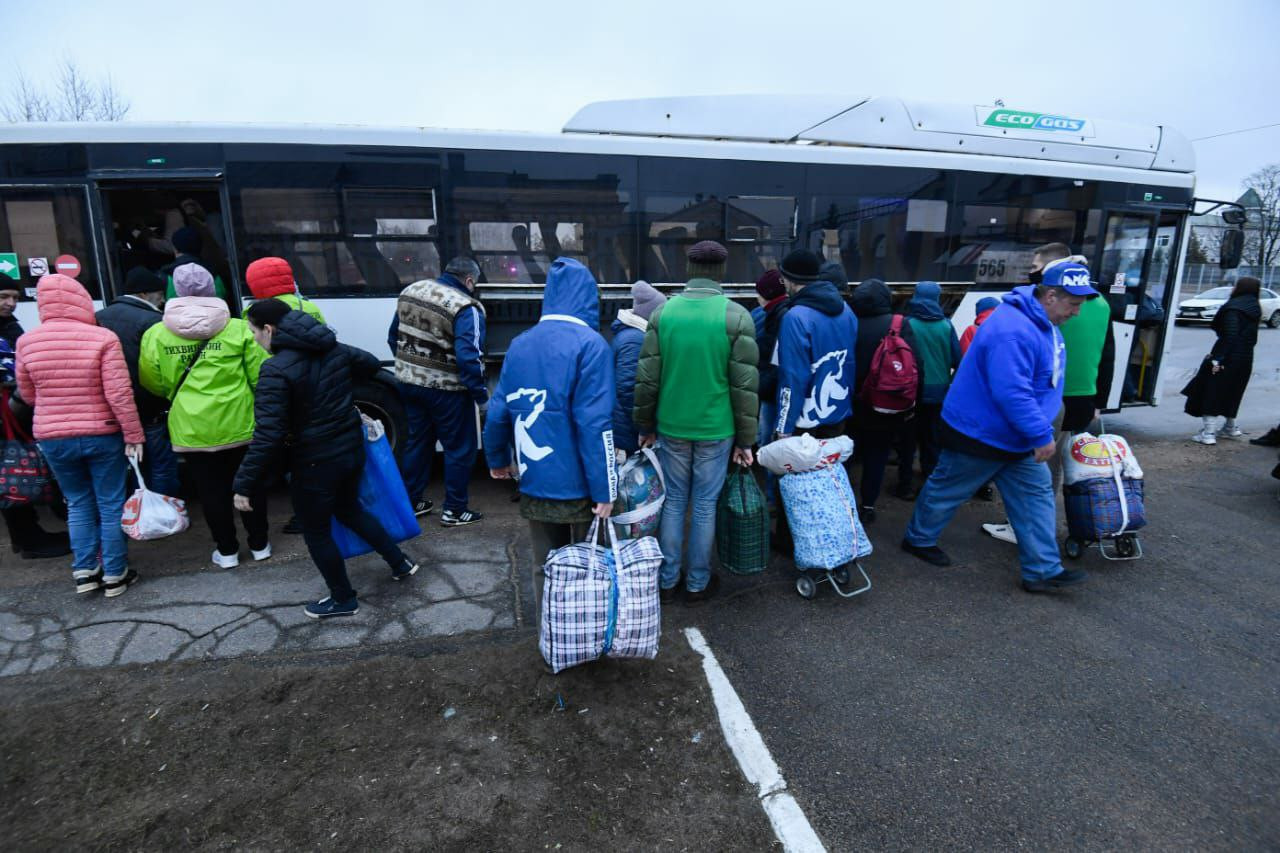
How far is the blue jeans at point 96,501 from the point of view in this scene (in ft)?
12.9

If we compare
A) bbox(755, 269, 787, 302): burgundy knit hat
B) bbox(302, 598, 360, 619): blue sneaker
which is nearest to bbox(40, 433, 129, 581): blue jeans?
bbox(302, 598, 360, 619): blue sneaker

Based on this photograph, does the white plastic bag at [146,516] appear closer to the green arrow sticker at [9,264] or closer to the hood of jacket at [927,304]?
the green arrow sticker at [9,264]

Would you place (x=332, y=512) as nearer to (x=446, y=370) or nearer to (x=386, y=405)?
(x=446, y=370)

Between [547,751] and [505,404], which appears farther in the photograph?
[505,404]

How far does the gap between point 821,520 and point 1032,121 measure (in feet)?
20.8

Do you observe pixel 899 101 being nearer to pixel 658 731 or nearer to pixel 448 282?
pixel 448 282

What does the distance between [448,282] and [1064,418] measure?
15.5 feet

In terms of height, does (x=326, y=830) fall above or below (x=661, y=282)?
below

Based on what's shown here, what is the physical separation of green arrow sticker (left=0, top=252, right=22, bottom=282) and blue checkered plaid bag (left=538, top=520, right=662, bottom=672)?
A: 17.2 feet

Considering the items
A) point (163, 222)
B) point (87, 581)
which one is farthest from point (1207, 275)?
point (87, 581)

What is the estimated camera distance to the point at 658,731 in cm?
287

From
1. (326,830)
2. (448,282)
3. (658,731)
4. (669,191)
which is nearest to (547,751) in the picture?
(658,731)

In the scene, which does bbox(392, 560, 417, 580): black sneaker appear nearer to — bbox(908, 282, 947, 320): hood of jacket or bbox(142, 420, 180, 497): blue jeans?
bbox(142, 420, 180, 497): blue jeans

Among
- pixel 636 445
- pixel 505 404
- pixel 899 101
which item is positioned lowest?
pixel 636 445
